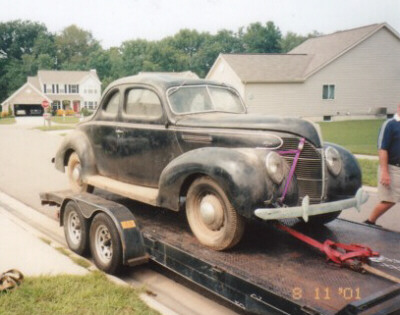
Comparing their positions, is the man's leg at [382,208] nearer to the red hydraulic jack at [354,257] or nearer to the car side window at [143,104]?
the red hydraulic jack at [354,257]

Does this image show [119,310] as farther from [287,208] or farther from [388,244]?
[388,244]

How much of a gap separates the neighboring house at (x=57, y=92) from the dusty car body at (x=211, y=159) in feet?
232

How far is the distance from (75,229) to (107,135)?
1392 mm

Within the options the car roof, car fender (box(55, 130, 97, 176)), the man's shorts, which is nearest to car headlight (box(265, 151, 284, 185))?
the car roof

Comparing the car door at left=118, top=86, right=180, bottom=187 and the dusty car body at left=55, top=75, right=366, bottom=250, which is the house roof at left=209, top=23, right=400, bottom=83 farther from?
the car door at left=118, top=86, right=180, bottom=187

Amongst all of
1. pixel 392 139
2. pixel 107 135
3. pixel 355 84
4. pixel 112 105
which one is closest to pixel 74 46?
pixel 355 84

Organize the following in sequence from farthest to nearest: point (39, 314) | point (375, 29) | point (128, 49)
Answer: point (128, 49)
point (375, 29)
point (39, 314)

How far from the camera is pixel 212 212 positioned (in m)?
4.44

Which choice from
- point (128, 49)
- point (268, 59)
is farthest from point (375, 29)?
point (128, 49)

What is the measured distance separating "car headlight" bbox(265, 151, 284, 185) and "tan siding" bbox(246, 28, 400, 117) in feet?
93.1

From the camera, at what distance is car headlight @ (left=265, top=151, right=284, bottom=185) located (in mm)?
4180

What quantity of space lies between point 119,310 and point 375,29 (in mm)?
33196

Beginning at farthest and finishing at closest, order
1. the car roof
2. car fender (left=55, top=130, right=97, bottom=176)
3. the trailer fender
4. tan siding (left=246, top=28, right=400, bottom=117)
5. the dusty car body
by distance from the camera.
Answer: tan siding (left=246, top=28, right=400, bottom=117), car fender (left=55, top=130, right=97, bottom=176), the car roof, the trailer fender, the dusty car body

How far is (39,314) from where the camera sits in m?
3.99
